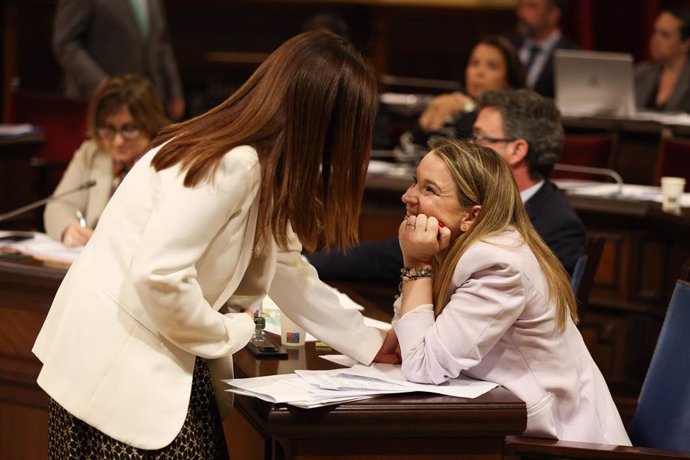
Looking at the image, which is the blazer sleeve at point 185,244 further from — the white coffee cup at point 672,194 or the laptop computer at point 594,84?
the laptop computer at point 594,84

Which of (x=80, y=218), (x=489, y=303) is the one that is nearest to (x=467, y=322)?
(x=489, y=303)

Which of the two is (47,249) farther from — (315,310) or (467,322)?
(467,322)

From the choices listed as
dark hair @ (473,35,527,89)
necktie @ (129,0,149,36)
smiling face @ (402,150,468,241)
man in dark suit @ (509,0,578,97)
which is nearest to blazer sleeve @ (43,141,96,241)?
smiling face @ (402,150,468,241)

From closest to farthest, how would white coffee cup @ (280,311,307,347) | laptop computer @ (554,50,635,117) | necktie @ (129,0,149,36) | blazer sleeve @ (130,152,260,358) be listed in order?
blazer sleeve @ (130,152,260,358) < white coffee cup @ (280,311,307,347) < necktie @ (129,0,149,36) < laptop computer @ (554,50,635,117)

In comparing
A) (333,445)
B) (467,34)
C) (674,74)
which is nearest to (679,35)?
(674,74)

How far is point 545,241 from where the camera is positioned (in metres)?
3.36

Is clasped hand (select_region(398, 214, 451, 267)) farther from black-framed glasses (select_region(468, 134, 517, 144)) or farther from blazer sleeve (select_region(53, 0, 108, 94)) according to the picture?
blazer sleeve (select_region(53, 0, 108, 94))

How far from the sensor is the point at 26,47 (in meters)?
8.77

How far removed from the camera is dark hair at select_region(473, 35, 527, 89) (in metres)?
5.46

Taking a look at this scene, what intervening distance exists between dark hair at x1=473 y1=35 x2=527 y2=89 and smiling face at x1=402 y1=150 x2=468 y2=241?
317 centimetres

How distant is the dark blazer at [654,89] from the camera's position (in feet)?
23.9

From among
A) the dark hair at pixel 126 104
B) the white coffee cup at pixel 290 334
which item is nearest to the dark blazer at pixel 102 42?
the dark hair at pixel 126 104

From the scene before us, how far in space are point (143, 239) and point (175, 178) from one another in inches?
4.8

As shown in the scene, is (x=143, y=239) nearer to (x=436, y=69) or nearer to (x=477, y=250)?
(x=477, y=250)
